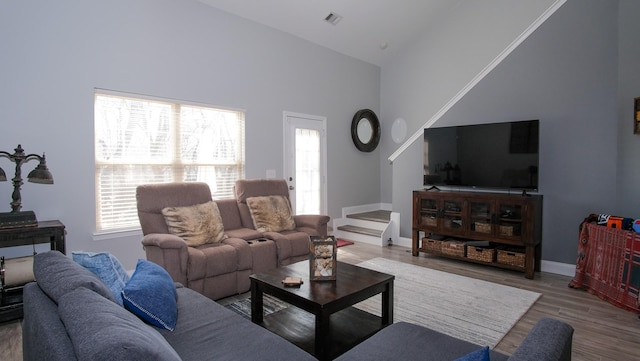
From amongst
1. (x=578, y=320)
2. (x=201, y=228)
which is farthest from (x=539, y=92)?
(x=201, y=228)

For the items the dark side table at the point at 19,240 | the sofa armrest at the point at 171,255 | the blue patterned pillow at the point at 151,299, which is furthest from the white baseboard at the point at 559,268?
the dark side table at the point at 19,240

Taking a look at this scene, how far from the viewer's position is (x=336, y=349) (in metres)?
2.04

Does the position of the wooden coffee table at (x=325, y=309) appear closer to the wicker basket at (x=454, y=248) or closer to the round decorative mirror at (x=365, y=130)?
the wicker basket at (x=454, y=248)

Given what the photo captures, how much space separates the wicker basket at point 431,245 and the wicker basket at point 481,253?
375 millimetres

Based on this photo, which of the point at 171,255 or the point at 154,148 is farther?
the point at 154,148

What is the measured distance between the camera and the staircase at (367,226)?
5.37 m

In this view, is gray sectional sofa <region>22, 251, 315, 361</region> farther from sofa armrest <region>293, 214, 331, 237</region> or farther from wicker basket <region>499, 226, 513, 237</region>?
wicker basket <region>499, 226, 513, 237</region>

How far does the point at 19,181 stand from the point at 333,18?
431 cm

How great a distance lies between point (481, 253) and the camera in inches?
163

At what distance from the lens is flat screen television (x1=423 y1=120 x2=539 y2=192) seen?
394 cm

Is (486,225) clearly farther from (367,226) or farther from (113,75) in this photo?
(113,75)

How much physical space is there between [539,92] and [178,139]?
4.25 metres

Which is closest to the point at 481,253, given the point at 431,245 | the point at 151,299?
the point at 431,245

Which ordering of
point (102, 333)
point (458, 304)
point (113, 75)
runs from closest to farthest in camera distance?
point (102, 333) → point (458, 304) → point (113, 75)
